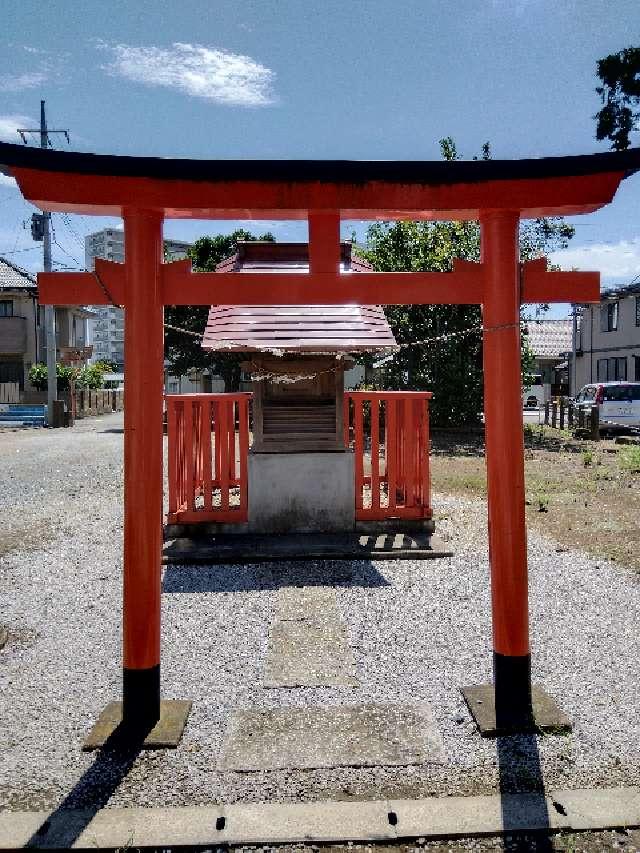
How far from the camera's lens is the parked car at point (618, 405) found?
22578mm

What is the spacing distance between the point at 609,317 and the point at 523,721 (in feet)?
108

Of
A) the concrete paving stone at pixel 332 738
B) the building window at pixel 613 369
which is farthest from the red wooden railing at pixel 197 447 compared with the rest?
the building window at pixel 613 369

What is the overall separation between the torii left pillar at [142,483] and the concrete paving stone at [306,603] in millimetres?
1906

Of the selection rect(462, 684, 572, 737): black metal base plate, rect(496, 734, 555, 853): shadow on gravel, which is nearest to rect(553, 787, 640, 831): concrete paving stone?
rect(496, 734, 555, 853): shadow on gravel

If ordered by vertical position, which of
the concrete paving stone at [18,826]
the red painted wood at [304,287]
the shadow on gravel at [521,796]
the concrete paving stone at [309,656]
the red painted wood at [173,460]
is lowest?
the concrete paving stone at [18,826]

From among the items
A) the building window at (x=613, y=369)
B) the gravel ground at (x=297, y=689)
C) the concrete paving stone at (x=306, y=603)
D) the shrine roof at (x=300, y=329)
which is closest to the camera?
the gravel ground at (x=297, y=689)

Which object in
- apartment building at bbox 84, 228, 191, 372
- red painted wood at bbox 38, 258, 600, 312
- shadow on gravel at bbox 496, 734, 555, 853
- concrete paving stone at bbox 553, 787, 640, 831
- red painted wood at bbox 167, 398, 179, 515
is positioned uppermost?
apartment building at bbox 84, 228, 191, 372

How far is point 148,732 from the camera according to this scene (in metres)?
3.81

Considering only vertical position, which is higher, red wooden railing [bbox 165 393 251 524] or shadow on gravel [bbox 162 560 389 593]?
red wooden railing [bbox 165 393 251 524]

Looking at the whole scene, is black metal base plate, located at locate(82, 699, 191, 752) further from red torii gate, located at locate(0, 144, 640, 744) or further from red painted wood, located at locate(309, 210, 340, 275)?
red painted wood, located at locate(309, 210, 340, 275)

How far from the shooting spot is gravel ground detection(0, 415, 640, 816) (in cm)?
334

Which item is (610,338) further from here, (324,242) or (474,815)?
(474,815)

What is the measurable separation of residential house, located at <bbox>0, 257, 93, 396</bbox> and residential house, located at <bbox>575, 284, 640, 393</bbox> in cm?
2719

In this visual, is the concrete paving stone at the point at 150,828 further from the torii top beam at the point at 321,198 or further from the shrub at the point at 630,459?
the shrub at the point at 630,459
